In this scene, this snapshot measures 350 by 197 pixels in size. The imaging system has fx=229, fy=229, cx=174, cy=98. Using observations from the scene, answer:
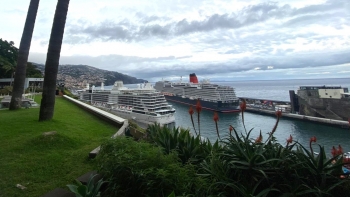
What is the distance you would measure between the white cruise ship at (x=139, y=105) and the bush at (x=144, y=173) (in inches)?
845

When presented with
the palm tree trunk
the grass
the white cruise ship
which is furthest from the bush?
the white cruise ship

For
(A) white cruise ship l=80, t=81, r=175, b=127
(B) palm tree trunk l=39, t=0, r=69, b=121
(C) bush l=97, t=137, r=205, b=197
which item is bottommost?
(A) white cruise ship l=80, t=81, r=175, b=127

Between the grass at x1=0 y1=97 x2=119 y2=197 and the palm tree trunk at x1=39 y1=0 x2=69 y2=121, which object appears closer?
the grass at x1=0 y1=97 x2=119 y2=197

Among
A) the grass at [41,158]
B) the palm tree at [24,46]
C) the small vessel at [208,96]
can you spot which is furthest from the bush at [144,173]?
the small vessel at [208,96]

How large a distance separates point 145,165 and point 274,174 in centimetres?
122

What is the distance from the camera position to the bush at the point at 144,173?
6.66ft

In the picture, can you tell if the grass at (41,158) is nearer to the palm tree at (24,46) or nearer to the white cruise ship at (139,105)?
the palm tree at (24,46)

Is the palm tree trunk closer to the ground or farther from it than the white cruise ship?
farther from it

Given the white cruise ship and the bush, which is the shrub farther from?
the white cruise ship

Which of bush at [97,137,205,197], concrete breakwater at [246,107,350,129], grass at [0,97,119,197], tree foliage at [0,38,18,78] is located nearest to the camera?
bush at [97,137,205,197]

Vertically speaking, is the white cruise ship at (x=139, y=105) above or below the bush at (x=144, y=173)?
below

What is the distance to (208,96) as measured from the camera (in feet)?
132

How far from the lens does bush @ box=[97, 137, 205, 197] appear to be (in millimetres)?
2031

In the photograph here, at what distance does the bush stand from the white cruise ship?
21.5 metres
